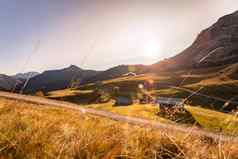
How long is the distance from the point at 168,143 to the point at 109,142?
84 centimetres

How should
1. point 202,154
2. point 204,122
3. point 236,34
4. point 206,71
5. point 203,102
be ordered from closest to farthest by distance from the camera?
point 202,154, point 204,122, point 203,102, point 206,71, point 236,34

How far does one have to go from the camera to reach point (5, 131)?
145 inches

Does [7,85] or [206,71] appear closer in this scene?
[7,85]

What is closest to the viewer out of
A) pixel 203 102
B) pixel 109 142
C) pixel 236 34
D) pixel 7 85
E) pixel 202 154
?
pixel 202 154

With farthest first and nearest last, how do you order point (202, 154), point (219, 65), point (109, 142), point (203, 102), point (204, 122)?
point (219, 65)
point (203, 102)
point (204, 122)
point (109, 142)
point (202, 154)

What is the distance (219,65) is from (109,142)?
16947 cm

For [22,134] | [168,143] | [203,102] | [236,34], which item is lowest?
[203,102]

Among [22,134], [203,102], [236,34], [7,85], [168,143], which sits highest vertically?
[236,34]

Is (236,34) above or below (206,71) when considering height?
above

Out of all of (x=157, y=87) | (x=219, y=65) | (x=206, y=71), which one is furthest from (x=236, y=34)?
(x=157, y=87)

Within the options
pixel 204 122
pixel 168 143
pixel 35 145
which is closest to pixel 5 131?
pixel 35 145

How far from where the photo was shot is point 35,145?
3.10m

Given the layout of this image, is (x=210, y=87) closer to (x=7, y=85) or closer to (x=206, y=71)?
(x=206, y=71)

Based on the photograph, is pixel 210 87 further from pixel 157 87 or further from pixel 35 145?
pixel 35 145
